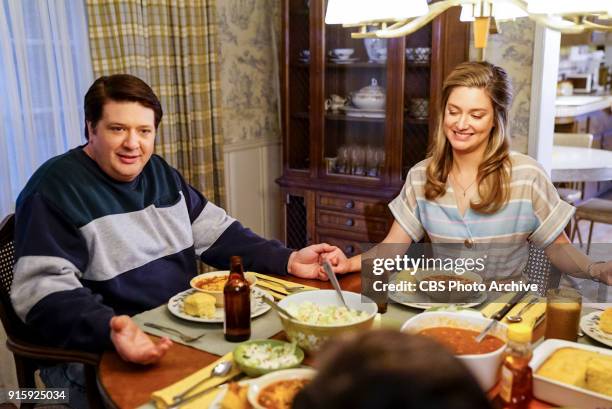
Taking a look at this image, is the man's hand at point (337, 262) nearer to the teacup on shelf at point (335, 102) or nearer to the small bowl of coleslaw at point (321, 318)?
the small bowl of coleslaw at point (321, 318)

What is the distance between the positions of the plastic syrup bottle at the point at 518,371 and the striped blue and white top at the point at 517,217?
3.02ft

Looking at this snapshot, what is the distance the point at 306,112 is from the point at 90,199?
211cm

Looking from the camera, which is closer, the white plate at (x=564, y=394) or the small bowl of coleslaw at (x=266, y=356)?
the white plate at (x=564, y=394)

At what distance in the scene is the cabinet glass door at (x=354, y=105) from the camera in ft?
11.1

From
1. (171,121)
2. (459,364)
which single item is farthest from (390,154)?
(459,364)

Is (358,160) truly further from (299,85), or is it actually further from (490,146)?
(490,146)

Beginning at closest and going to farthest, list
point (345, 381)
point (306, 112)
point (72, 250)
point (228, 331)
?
point (345, 381) < point (228, 331) < point (72, 250) < point (306, 112)

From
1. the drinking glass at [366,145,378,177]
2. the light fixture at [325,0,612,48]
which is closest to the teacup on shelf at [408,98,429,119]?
the drinking glass at [366,145,378,177]

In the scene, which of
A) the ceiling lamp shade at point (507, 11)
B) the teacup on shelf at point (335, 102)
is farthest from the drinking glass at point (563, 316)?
the teacup on shelf at point (335, 102)

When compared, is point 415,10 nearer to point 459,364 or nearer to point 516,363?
point 516,363

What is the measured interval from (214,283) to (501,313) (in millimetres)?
723

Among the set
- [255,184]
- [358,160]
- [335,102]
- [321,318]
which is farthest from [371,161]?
[321,318]

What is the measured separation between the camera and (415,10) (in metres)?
1.58

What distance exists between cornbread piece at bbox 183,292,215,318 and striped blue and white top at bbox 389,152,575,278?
2.84 feet
